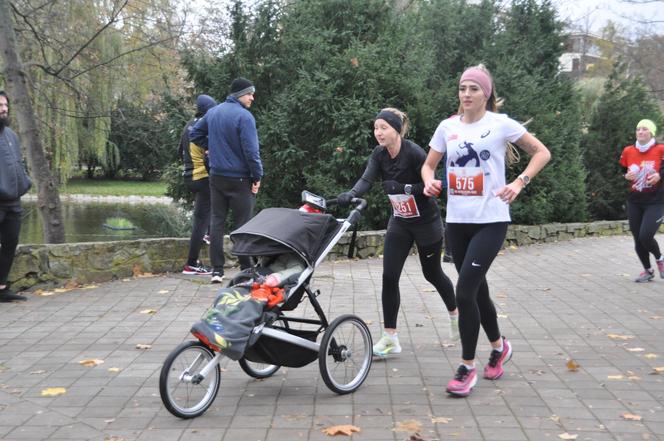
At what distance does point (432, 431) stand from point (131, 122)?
11.8 meters

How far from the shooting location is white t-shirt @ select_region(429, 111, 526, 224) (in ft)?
15.9

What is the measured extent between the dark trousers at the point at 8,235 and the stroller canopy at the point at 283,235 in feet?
12.2

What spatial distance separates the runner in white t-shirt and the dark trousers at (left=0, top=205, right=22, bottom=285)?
15.1 feet

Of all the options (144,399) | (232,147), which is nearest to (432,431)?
(144,399)

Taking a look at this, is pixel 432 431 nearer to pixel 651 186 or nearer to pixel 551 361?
pixel 551 361

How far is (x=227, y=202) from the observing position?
860 cm

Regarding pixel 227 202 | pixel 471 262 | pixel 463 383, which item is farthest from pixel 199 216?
pixel 463 383

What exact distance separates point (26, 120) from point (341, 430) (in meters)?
7.26

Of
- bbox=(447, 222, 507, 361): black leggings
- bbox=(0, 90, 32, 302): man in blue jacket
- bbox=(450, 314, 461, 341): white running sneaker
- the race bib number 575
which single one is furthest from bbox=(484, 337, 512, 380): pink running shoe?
bbox=(0, 90, 32, 302): man in blue jacket

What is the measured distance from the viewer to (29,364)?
18.4 feet

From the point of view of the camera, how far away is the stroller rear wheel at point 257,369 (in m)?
5.13

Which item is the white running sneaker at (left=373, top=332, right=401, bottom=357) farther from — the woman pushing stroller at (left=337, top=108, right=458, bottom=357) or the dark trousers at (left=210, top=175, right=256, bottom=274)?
the dark trousers at (left=210, top=175, right=256, bottom=274)

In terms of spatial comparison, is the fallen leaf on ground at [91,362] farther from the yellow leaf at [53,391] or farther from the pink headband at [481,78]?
the pink headband at [481,78]

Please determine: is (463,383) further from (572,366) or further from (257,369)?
(257,369)
